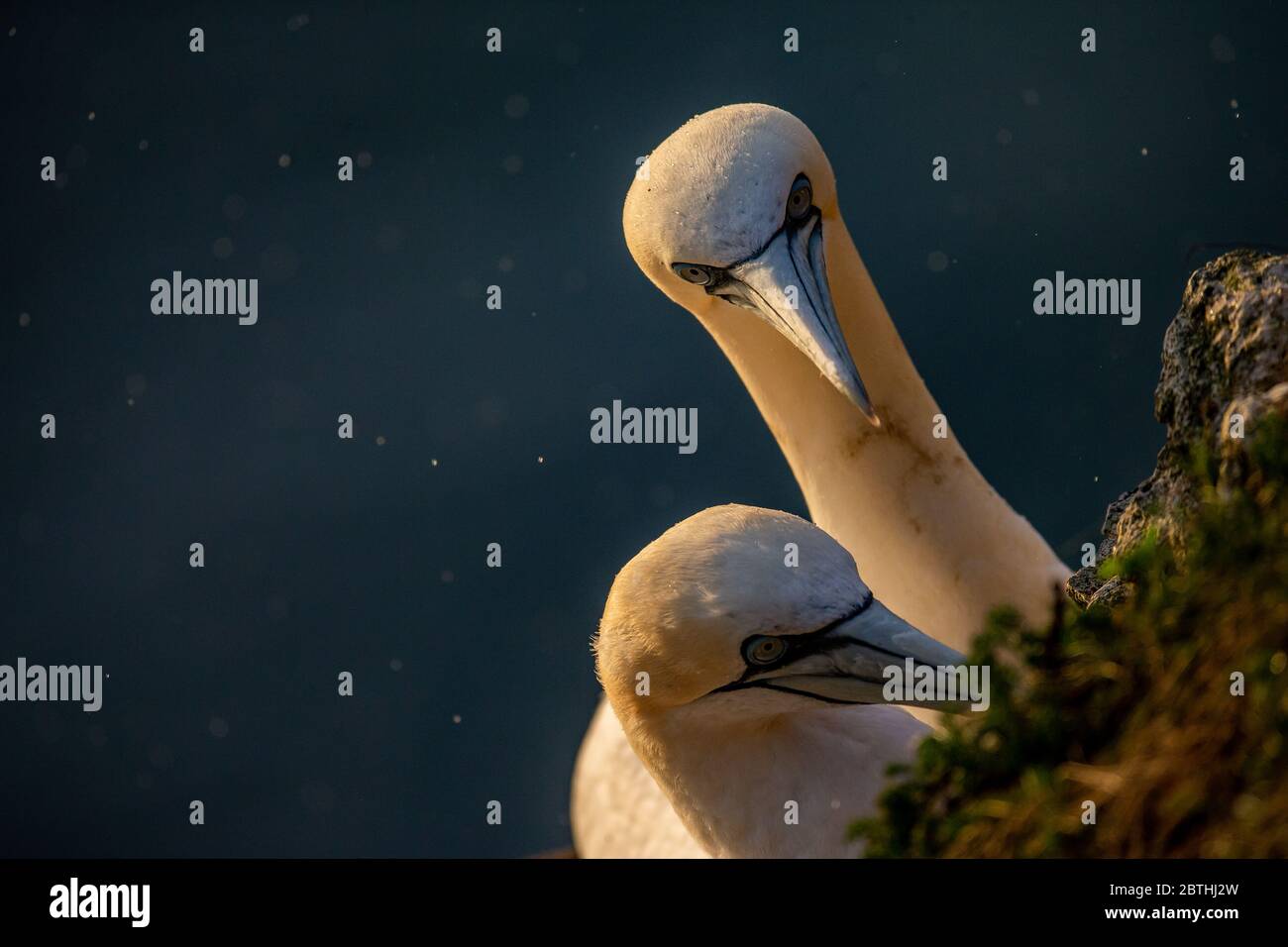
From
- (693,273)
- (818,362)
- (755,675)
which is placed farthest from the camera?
(693,273)

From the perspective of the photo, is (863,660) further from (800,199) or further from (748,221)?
(800,199)

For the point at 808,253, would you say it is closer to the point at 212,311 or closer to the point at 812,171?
the point at 812,171

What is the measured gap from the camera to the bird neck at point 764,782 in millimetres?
2621

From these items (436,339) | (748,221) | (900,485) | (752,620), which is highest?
(436,339)

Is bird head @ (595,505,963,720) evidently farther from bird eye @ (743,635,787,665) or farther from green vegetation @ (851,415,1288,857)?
green vegetation @ (851,415,1288,857)

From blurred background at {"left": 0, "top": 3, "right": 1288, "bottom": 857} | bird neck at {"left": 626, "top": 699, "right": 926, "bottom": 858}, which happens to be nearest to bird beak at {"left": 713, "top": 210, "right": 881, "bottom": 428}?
bird neck at {"left": 626, "top": 699, "right": 926, "bottom": 858}

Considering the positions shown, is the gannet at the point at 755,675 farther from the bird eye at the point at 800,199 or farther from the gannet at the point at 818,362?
the bird eye at the point at 800,199

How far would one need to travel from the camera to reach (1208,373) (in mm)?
2078

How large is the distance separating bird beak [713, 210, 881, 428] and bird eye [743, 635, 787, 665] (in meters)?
0.53

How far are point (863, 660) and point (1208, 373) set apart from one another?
68cm

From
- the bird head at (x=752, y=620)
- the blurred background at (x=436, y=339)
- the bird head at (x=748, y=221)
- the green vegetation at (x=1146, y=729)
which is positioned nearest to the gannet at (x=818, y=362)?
the bird head at (x=748, y=221)

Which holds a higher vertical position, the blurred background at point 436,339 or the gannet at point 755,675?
the blurred background at point 436,339

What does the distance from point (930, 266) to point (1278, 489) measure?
4.33m

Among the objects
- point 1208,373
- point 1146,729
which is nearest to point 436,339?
point 1208,373
